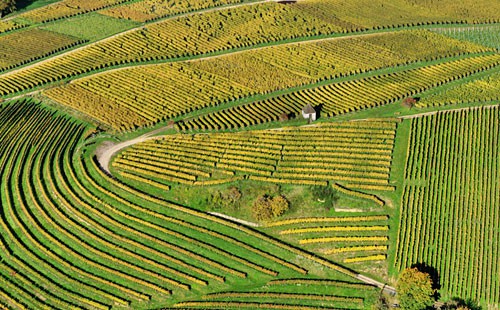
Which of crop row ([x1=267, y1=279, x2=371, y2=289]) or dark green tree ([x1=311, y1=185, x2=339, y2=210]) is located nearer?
crop row ([x1=267, y1=279, x2=371, y2=289])

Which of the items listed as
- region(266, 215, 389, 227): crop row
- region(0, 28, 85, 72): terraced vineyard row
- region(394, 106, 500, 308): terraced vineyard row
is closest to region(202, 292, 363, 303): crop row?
region(394, 106, 500, 308): terraced vineyard row

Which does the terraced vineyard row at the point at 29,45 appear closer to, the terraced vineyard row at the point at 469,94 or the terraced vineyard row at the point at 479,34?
the terraced vineyard row at the point at 469,94

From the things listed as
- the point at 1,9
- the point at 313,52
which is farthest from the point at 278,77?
the point at 1,9

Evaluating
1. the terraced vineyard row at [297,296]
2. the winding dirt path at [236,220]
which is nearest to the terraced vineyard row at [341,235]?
the winding dirt path at [236,220]

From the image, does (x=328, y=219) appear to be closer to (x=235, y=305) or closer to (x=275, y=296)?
(x=275, y=296)

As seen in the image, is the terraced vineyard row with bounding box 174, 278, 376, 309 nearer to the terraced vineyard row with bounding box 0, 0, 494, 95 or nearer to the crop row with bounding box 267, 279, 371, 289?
the crop row with bounding box 267, 279, 371, 289

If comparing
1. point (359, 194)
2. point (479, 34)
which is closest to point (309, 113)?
point (359, 194)
